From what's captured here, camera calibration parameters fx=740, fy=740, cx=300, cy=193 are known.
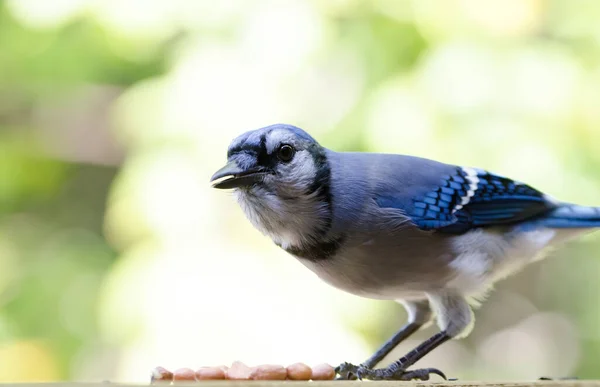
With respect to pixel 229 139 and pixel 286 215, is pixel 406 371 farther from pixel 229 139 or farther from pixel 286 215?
pixel 229 139

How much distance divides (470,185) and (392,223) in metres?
0.28

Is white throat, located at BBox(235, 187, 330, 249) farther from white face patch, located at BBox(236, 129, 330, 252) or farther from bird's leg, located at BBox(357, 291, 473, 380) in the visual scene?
bird's leg, located at BBox(357, 291, 473, 380)

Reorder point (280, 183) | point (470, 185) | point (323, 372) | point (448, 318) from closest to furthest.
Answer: point (323, 372)
point (280, 183)
point (448, 318)
point (470, 185)

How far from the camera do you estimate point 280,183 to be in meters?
1.27

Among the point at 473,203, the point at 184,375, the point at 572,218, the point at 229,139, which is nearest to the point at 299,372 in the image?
the point at 184,375

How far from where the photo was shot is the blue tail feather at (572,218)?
159cm

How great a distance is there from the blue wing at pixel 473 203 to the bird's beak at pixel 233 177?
330 millimetres

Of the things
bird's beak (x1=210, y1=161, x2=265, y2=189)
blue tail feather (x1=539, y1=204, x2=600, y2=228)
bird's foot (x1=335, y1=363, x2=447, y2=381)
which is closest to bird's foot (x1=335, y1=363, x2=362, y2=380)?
bird's foot (x1=335, y1=363, x2=447, y2=381)

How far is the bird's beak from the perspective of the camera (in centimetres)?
121

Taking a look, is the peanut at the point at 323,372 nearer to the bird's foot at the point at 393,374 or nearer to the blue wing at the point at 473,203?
the bird's foot at the point at 393,374

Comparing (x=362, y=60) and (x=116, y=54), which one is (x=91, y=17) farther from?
(x=362, y=60)

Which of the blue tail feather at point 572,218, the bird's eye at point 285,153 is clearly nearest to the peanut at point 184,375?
the bird's eye at point 285,153

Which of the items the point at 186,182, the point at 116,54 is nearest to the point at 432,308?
the point at 186,182

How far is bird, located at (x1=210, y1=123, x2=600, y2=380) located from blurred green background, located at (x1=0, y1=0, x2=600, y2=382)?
2.58ft
